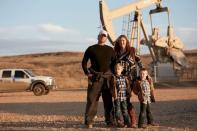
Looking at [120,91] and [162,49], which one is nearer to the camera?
[120,91]

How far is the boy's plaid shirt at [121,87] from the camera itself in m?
12.3

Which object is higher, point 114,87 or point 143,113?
point 114,87

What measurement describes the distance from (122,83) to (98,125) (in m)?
1.44

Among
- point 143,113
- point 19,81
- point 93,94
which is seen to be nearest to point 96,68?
point 93,94

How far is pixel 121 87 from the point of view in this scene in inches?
485

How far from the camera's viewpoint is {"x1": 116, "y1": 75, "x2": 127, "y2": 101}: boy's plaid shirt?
12.3 meters

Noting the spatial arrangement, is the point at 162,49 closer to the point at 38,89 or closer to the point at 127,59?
the point at 38,89

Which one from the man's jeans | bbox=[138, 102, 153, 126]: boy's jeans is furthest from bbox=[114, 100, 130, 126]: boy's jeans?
the man's jeans

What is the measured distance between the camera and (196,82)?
4641cm

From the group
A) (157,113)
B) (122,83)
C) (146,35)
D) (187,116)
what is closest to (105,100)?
(122,83)

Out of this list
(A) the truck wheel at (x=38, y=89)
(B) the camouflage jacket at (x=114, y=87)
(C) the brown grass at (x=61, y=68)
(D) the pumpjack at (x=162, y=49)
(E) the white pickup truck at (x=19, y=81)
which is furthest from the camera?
(C) the brown grass at (x=61, y=68)

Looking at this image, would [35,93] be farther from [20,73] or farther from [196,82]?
[196,82]

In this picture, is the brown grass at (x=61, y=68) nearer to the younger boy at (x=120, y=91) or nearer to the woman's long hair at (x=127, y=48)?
the woman's long hair at (x=127, y=48)

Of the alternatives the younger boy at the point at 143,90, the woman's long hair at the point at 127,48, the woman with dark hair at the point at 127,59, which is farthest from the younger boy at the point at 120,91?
the woman's long hair at the point at 127,48
